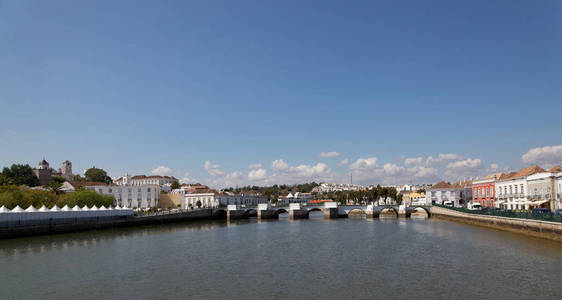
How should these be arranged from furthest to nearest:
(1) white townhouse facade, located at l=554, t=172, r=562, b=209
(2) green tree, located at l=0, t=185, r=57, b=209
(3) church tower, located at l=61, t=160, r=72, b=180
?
(3) church tower, located at l=61, t=160, r=72, b=180, (2) green tree, located at l=0, t=185, r=57, b=209, (1) white townhouse facade, located at l=554, t=172, r=562, b=209

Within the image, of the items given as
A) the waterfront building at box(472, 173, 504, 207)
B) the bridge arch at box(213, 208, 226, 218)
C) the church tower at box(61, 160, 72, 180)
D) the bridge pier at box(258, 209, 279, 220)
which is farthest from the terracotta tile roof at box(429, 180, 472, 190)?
the church tower at box(61, 160, 72, 180)

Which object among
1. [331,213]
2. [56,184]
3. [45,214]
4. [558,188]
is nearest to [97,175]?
[56,184]

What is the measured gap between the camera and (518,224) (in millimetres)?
39188

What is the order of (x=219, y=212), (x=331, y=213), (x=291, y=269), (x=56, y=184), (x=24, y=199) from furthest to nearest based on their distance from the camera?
(x=56, y=184), (x=219, y=212), (x=331, y=213), (x=24, y=199), (x=291, y=269)

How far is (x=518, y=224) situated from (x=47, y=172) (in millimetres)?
140670

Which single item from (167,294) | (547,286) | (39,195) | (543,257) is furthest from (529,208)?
(39,195)

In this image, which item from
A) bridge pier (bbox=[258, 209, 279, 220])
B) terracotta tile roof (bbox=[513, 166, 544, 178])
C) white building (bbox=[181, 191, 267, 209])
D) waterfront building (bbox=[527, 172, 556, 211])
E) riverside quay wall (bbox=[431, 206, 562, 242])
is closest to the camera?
riverside quay wall (bbox=[431, 206, 562, 242])

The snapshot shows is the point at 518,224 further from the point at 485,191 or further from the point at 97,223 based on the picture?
the point at 97,223

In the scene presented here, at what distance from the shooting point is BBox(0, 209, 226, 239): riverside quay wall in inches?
1779

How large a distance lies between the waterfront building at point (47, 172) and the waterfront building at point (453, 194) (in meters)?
121

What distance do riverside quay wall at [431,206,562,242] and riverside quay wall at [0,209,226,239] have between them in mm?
50964

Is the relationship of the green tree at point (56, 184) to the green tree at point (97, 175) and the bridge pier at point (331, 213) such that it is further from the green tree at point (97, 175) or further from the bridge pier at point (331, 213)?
the bridge pier at point (331, 213)

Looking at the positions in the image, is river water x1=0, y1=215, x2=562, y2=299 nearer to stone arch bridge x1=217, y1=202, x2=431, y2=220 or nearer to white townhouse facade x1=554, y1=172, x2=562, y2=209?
white townhouse facade x1=554, y1=172, x2=562, y2=209

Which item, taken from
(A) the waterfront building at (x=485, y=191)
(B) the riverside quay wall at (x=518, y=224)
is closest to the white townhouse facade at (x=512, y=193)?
(A) the waterfront building at (x=485, y=191)
